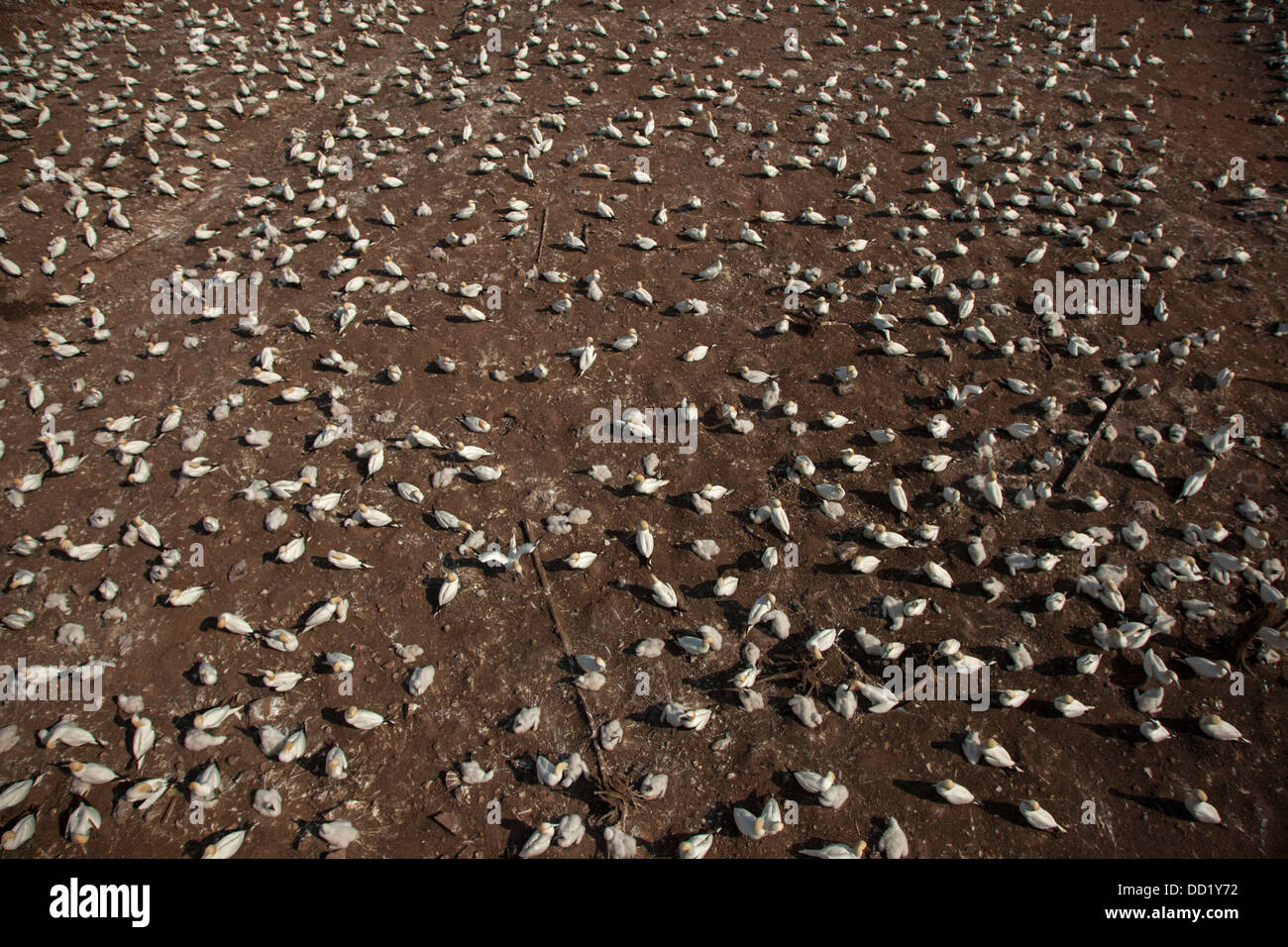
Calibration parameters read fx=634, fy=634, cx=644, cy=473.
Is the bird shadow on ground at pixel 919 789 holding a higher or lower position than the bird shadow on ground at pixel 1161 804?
lower

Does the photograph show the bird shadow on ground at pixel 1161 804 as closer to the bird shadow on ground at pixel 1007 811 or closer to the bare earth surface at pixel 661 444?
the bare earth surface at pixel 661 444

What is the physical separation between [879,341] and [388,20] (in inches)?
548

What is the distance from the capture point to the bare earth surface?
5008 mm

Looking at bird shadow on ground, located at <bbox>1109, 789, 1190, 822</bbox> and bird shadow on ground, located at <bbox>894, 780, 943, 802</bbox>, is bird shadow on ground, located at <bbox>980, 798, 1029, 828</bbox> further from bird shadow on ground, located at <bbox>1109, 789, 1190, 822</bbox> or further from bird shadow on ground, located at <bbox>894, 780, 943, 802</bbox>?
bird shadow on ground, located at <bbox>1109, 789, 1190, 822</bbox>

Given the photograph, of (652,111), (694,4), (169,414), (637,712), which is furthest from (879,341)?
(694,4)

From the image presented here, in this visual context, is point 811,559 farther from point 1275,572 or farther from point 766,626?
point 1275,572

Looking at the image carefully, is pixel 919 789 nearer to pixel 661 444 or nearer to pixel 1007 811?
pixel 1007 811

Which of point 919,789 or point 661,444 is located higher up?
point 661,444

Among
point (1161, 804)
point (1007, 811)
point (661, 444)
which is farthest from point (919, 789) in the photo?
point (661, 444)

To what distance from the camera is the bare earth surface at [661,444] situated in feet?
16.4

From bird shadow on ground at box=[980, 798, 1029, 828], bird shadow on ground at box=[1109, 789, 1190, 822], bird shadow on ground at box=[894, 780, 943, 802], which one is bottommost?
bird shadow on ground at box=[894, 780, 943, 802]

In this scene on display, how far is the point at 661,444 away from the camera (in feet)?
23.3

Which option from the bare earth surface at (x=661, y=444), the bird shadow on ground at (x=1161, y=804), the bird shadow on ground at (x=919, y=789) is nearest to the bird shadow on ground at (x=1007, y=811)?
the bare earth surface at (x=661, y=444)

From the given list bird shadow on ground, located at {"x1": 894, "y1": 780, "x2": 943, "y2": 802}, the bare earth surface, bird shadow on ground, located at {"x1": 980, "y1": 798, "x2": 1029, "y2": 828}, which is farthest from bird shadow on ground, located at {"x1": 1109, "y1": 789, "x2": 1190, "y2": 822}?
bird shadow on ground, located at {"x1": 894, "y1": 780, "x2": 943, "y2": 802}
